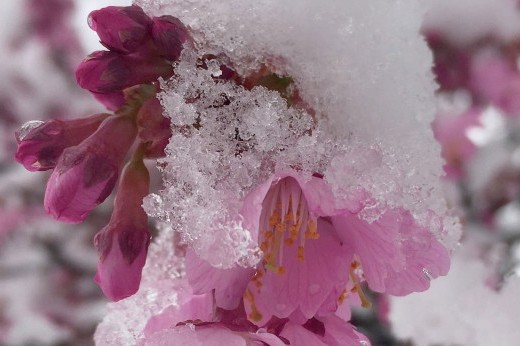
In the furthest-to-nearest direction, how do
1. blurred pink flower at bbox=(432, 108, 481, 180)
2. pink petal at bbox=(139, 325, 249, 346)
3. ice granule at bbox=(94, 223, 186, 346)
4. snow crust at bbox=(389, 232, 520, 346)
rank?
blurred pink flower at bbox=(432, 108, 481, 180) → snow crust at bbox=(389, 232, 520, 346) → ice granule at bbox=(94, 223, 186, 346) → pink petal at bbox=(139, 325, 249, 346)

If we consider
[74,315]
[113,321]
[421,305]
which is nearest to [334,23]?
[113,321]

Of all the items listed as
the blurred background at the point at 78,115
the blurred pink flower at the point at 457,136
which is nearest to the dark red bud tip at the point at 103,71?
the blurred background at the point at 78,115

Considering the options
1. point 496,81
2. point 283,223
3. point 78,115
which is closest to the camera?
point 283,223

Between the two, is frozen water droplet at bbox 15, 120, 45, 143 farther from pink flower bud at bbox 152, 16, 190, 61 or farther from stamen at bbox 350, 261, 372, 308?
stamen at bbox 350, 261, 372, 308

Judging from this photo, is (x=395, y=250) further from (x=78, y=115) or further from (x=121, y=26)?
(x=78, y=115)

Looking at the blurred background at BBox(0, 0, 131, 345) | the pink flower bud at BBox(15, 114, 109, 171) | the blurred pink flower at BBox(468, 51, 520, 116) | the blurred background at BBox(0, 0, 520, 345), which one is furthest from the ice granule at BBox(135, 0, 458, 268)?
the blurred background at BBox(0, 0, 131, 345)

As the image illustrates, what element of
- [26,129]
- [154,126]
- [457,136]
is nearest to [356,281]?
[154,126]
